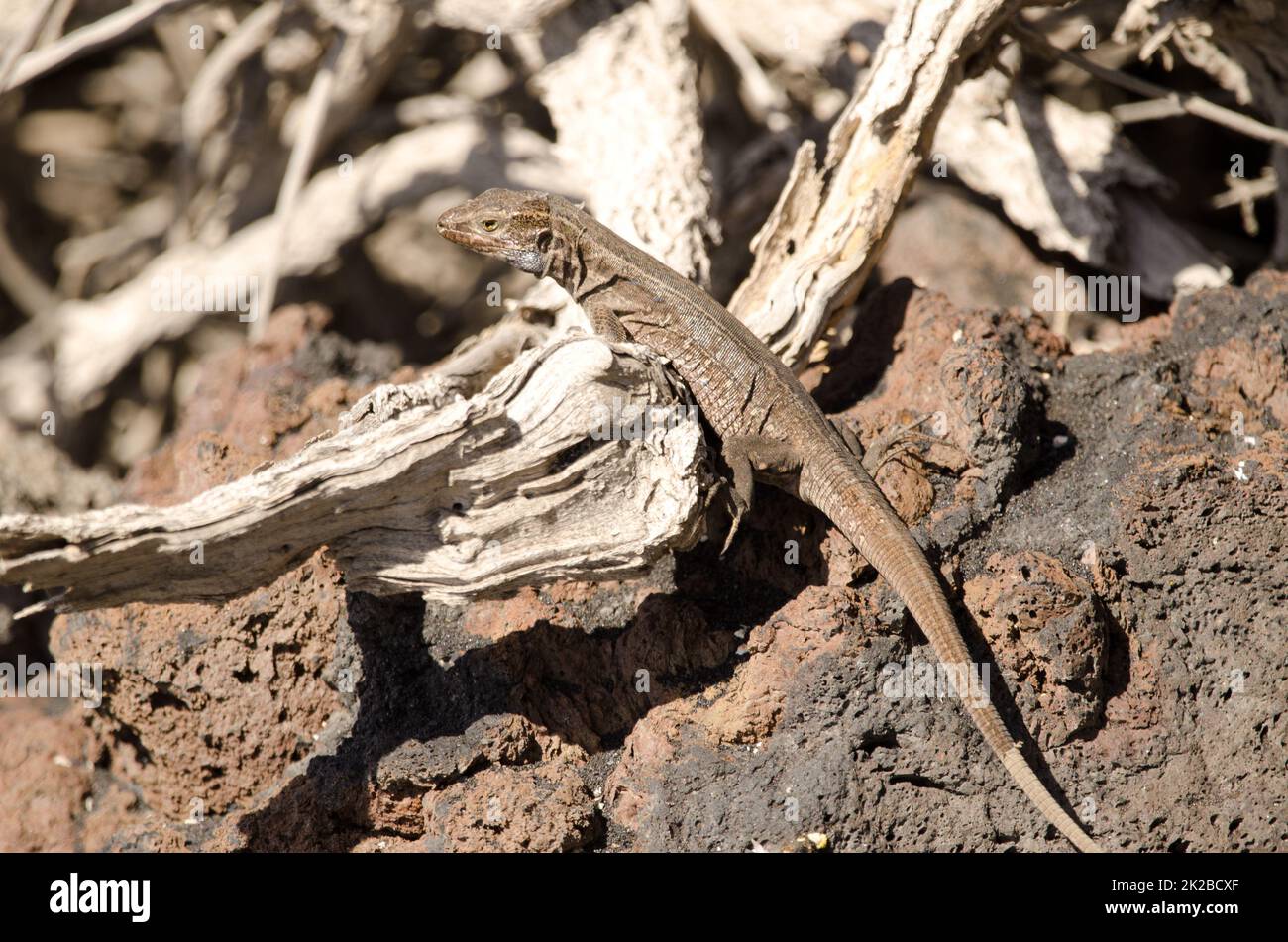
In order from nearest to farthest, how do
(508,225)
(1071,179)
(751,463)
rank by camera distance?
(751,463)
(508,225)
(1071,179)

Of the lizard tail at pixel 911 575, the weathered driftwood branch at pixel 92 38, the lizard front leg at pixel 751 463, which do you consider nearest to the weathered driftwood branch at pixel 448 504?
the lizard front leg at pixel 751 463

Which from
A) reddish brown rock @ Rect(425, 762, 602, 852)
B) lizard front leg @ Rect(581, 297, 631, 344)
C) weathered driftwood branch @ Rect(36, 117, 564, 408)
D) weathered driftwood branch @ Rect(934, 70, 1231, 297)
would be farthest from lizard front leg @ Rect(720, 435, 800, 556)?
weathered driftwood branch @ Rect(36, 117, 564, 408)

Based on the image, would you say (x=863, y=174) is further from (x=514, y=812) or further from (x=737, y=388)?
(x=514, y=812)

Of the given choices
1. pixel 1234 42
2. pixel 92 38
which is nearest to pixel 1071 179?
pixel 1234 42

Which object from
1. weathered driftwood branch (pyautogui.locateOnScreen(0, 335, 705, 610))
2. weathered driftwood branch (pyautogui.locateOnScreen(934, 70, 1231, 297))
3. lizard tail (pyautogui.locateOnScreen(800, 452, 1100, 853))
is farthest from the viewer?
weathered driftwood branch (pyautogui.locateOnScreen(934, 70, 1231, 297))

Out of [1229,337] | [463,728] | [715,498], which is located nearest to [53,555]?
[463,728]

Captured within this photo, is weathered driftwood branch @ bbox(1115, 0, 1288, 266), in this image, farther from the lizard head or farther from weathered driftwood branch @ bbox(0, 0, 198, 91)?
weathered driftwood branch @ bbox(0, 0, 198, 91)
